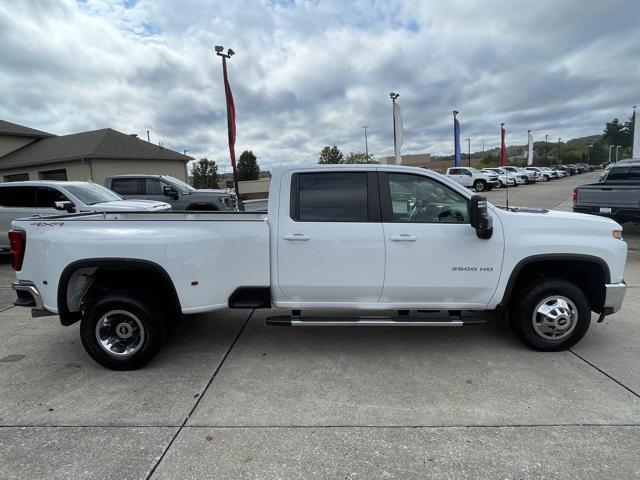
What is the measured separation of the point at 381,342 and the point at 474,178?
28364mm

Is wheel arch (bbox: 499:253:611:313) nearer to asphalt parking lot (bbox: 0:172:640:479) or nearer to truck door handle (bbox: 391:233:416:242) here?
asphalt parking lot (bbox: 0:172:640:479)

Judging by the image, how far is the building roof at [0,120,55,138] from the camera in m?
28.7

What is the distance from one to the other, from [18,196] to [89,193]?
1497 millimetres

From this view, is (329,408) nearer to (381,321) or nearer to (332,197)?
(381,321)

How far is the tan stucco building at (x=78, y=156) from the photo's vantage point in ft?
79.6

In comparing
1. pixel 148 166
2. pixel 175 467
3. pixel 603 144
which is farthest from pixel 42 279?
pixel 603 144

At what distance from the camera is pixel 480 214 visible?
3652 millimetres

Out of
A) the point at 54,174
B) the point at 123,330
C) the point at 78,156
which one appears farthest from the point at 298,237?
the point at 54,174

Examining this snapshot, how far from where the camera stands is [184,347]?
14.8 feet

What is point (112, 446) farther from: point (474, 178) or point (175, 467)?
point (474, 178)

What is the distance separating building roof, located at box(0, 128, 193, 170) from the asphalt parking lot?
2283 cm

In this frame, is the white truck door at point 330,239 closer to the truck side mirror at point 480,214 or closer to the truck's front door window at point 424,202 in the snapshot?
the truck's front door window at point 424,202

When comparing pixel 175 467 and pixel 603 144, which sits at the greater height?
pixel 603 144

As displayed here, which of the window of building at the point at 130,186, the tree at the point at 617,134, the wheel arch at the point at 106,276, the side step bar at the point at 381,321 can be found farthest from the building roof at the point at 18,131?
the tree at the point at 617,134
